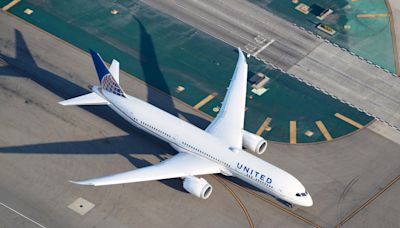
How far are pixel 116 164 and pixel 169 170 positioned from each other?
787 centimetres

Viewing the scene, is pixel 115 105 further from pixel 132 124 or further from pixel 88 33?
pixel 88 33

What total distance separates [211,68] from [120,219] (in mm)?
28423

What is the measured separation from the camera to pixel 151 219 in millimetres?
72500

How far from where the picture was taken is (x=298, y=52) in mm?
95375

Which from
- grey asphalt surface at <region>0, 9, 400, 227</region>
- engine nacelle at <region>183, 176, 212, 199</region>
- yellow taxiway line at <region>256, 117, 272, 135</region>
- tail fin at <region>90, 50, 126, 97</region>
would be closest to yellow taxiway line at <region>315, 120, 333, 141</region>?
grey asphalt surface at <region>0, 9, 400, 227</region>

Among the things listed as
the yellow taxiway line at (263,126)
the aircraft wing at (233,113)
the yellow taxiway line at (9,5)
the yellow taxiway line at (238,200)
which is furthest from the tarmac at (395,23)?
the yellow taxiway line at (9,5)

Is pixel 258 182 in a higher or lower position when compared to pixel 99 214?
higher

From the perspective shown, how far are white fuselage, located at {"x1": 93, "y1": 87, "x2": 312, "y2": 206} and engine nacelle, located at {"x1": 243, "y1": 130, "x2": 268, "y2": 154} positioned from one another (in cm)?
376

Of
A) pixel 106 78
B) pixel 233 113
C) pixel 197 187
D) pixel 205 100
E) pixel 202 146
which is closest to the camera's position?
pixel 197 187

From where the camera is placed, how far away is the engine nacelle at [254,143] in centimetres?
7769

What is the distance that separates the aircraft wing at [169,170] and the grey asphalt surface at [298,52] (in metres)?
23.6

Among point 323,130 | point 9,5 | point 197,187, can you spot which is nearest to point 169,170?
point 197,187

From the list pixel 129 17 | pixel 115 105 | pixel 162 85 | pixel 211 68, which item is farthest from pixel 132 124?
pixel 129 17

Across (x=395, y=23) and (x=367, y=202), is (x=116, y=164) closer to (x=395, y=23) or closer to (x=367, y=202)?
(x=367, y=202)
